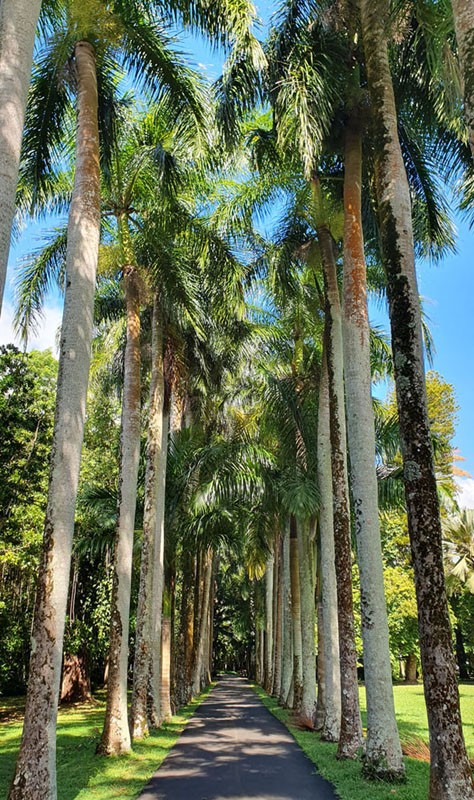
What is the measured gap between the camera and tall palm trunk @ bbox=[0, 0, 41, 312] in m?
5.48

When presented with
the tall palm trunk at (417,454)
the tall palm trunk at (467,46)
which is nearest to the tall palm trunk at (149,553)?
the tall palm trunk at (417,454)

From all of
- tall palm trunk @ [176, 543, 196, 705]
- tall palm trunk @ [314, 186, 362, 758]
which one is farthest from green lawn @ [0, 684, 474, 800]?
tall palm trunk @ [176, 543, 196, 705]

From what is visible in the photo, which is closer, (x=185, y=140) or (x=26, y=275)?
(x=185, y=140)

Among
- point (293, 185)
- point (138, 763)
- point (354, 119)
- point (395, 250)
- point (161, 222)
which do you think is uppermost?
point (293, 185)

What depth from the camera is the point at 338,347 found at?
1359cm

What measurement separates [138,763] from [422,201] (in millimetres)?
12197

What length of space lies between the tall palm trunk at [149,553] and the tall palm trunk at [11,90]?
10.1 metres

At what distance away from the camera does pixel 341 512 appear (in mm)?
11695

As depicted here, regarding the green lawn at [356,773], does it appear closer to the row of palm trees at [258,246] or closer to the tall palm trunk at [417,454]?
the row of palm trees at [258,246]

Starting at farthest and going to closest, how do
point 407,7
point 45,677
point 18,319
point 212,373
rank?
1. point 212,373
2. point 18,319
3. point 407,7
4. point 45,677

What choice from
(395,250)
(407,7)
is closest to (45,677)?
(395,250)

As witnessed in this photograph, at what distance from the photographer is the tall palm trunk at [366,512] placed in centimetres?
877

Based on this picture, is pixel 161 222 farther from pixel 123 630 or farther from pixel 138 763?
pixel 138 763

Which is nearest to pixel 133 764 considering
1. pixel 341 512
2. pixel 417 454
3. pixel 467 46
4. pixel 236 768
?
pixel 236 768
